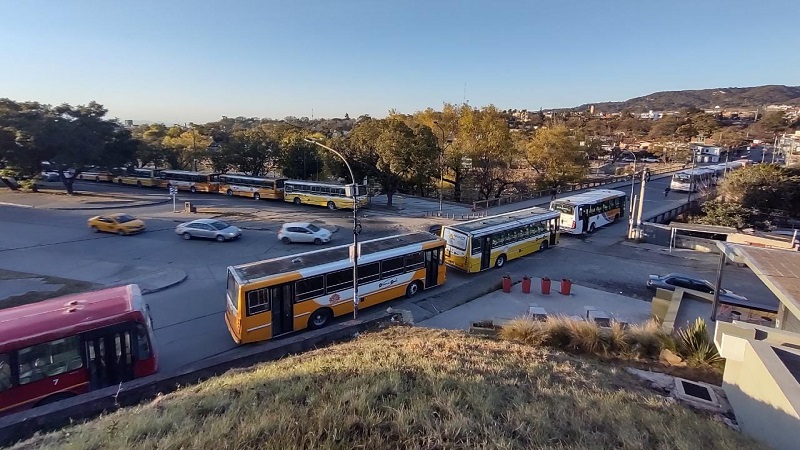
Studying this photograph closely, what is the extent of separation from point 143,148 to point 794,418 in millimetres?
54993

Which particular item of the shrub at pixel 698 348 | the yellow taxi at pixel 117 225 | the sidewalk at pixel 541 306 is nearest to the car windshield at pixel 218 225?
the yellow taxi at pixel 117 225

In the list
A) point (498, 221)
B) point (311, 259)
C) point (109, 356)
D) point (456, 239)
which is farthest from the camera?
point (498, 221)

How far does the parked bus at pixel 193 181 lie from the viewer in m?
41.6

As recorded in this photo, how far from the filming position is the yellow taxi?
2548 cm

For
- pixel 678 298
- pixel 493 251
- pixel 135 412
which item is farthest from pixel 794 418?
pixel 493 251

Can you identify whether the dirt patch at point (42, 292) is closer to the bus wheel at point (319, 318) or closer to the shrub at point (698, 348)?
the bus wheel at point (319, 318)

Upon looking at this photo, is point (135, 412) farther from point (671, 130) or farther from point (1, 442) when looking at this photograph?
point (671, 130)

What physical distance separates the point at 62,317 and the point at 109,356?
1.32m

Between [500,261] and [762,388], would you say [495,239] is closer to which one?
[500,261]

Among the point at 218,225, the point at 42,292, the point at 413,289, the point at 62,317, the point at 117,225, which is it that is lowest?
the point at 42,292

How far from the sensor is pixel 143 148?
48188 millimetres

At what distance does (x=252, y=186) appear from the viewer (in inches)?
1532

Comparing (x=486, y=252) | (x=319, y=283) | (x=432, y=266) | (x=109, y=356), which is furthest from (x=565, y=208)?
(x=109, y=356)

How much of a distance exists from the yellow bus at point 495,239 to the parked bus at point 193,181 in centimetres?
2877
